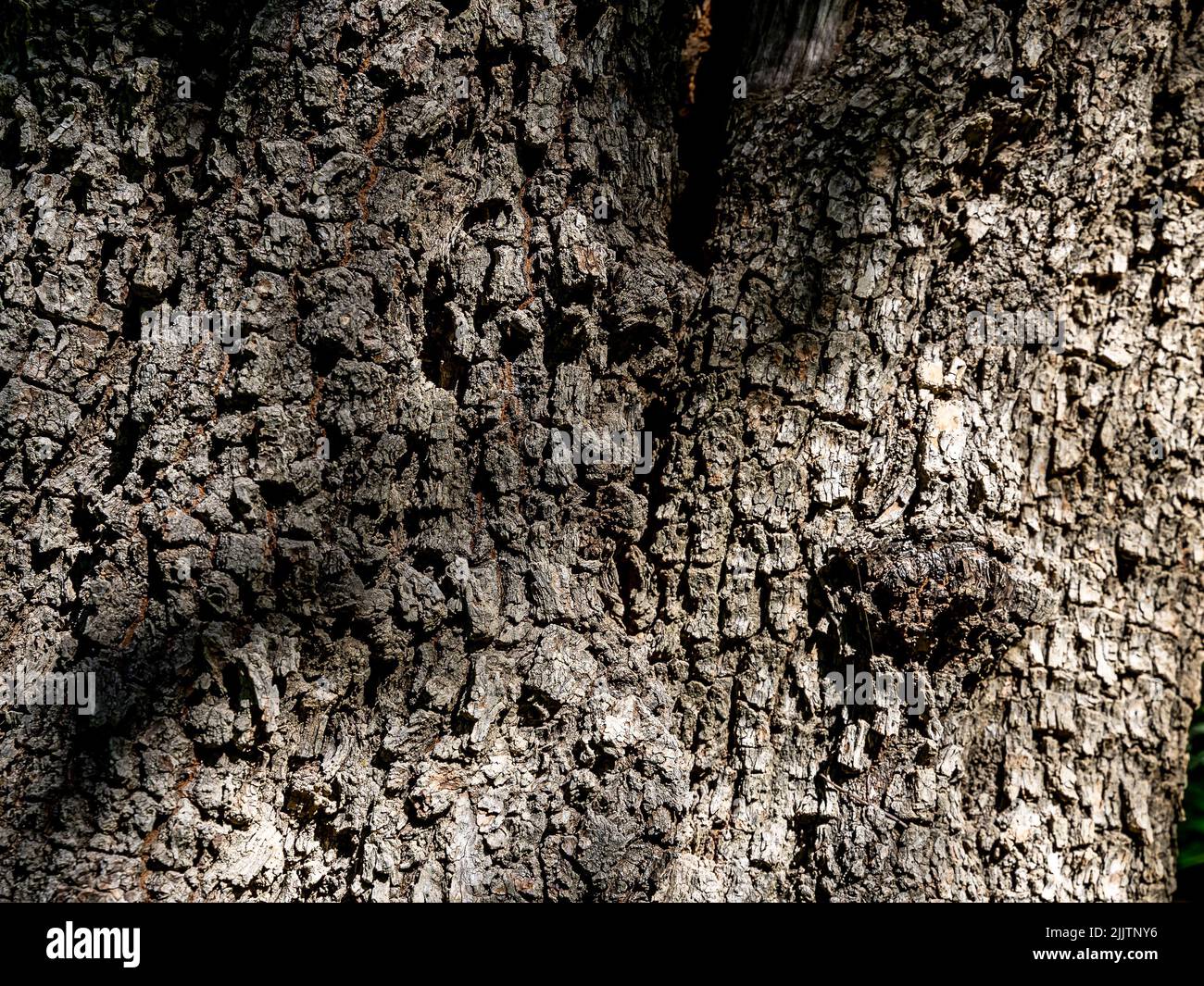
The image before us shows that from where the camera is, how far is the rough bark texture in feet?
4.93

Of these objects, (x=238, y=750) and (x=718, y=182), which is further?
(x=718, y=182)

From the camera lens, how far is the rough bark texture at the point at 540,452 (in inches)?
59.1

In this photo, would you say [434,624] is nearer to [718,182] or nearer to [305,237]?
[305,237]

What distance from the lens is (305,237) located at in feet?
5.17

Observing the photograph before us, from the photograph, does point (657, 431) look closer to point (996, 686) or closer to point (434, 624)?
point (434, 624)

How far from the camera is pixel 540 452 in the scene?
1618 millimetres

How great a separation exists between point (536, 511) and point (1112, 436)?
1288 millimetres

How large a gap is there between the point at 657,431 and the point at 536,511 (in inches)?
12.1
